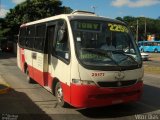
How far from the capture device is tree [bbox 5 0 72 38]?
54.0 metres

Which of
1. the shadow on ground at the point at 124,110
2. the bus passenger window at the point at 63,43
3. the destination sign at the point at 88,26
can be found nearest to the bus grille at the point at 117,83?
the shadow on ground at the point at 124,110

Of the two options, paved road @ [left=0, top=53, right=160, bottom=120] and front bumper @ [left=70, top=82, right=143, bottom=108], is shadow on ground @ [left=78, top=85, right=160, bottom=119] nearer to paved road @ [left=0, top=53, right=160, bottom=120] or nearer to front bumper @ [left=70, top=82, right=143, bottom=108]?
paved road @ [left=0, top=53, right=160, bottom=120]

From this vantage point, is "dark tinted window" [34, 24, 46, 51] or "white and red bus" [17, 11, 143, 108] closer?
"white and red bus" [17, 11, 143, 108]

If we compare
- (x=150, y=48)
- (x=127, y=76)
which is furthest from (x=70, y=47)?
(x=150, y=48)

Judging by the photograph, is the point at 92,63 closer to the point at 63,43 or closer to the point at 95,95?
the point at 95,95

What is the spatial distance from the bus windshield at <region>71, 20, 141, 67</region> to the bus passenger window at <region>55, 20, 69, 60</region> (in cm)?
29

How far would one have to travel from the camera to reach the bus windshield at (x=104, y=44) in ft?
27.2

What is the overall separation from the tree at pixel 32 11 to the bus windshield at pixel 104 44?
1760 inches

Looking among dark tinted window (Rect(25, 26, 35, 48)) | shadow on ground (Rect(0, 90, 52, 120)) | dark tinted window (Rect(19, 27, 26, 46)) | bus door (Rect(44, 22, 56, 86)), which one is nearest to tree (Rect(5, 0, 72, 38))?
dark tinted window (Rect(19, 27, 26, 46))

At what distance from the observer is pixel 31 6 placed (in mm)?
54938

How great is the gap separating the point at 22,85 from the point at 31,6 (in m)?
43.1

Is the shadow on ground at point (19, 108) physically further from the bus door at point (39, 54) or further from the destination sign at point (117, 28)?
the destination sign at point (117, 28)

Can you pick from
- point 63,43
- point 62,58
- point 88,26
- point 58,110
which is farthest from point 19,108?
point 88,26

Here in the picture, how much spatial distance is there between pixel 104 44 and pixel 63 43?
1136 millimetres
